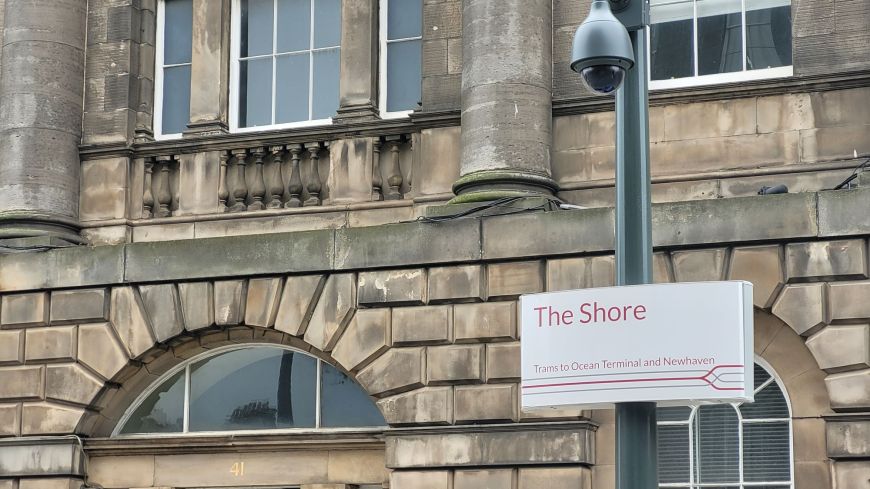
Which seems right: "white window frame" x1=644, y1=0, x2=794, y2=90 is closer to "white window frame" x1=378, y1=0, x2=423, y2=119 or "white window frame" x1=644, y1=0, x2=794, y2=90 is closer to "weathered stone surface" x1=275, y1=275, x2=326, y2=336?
"white window frame" x1=378, y1=0, x2=423, y2=119

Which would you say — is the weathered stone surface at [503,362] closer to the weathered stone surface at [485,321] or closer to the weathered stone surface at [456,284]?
the weathered stone surface at [485,321]

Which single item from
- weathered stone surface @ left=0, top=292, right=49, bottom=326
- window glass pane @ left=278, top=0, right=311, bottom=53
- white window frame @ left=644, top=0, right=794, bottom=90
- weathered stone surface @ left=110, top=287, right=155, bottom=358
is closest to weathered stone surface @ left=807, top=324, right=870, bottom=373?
white window frame @ left=644, top=0, right=794, bottom=90

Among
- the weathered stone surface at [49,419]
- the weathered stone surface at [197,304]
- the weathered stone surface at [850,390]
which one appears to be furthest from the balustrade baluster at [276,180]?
the weathered stone surface at [850,390]

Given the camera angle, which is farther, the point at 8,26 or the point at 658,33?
the point at 8,26

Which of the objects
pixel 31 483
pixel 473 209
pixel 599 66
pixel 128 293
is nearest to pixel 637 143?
pixel 599 66

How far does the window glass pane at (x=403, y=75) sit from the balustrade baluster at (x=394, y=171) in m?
0.46

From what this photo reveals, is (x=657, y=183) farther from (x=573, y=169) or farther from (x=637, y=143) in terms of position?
(x=637, y=143)

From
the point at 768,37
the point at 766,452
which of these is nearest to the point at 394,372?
the point at 766,452

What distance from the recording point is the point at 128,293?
657 inches

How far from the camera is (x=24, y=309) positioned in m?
17.0

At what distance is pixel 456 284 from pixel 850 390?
369 cm

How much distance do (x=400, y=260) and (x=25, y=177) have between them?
434 centimetres

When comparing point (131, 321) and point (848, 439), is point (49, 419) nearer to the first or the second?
point (131, 321)

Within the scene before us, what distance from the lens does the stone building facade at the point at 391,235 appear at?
565 inches
